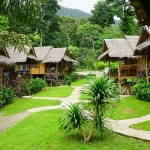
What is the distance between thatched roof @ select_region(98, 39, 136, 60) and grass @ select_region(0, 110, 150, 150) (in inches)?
434

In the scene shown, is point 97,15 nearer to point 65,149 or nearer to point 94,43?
point 94,43

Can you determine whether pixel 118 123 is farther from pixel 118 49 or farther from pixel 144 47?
pixel 118 49

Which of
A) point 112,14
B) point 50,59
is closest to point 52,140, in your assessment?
point 50,59

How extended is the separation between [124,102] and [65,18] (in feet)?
137

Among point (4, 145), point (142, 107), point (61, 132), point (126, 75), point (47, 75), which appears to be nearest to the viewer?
point (4, 145)

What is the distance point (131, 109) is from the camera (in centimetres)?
1343

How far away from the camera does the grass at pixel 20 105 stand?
13824 millimetres

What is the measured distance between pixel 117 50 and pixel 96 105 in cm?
1317

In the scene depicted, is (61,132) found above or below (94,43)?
below

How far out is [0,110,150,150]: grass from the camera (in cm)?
786

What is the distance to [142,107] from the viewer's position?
1365cm

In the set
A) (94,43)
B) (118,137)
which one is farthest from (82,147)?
(94,43)

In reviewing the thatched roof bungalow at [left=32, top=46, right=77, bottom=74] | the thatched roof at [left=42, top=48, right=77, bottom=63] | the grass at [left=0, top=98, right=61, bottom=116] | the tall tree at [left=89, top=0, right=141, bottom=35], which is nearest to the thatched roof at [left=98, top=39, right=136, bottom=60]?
the grass at [left=0, top=98, right=61, bottom=116]

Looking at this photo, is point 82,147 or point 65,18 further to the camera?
point 65,18
